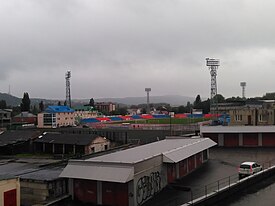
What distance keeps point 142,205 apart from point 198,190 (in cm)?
313

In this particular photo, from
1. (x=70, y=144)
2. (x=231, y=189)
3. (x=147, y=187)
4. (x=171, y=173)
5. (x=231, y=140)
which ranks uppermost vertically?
(x=231, y=140)

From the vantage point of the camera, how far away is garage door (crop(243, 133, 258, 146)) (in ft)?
96.9

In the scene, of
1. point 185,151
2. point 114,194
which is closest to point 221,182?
point 185,151

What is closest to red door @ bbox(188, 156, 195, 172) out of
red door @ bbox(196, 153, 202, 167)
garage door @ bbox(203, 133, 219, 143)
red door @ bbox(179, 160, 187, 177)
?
red door @ bbox(179, 160, 187, 177)

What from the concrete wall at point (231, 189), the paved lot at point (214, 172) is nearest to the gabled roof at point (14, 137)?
the paved lot at point (214, 172)

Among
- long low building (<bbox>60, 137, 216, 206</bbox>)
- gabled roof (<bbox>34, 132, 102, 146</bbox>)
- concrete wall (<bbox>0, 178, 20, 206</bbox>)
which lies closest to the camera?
concrete wall (<bbox>0, 178, 20, 206</bbox>)

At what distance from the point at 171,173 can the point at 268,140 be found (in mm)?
15294

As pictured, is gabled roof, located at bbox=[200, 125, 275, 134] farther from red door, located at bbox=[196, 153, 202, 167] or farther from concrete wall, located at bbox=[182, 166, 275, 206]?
concrete wall, located at bbox=[182, 166, 275, 206]

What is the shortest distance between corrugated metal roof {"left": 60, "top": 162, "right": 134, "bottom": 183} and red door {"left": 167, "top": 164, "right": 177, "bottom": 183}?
3.84 m

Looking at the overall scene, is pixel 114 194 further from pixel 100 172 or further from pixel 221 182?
pixel 221 182

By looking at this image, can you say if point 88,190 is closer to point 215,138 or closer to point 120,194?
point 120,194

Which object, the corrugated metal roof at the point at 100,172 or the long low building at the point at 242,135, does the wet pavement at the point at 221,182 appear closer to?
the corrugated metal roof at the point at 100,172

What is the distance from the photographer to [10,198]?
45.1ft

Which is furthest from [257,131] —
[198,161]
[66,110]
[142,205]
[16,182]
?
[66,110]
